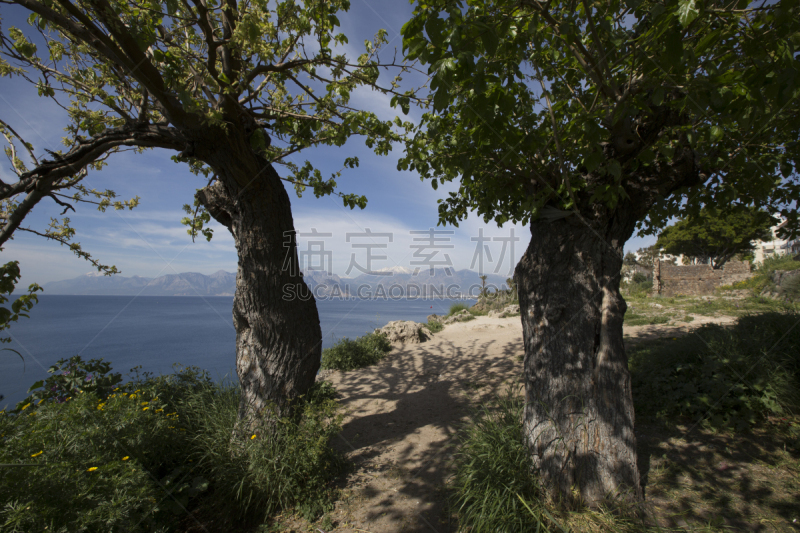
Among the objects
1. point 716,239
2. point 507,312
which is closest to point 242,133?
point 507,312

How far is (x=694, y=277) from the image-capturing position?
16.5 m

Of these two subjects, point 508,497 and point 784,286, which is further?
point 784,286

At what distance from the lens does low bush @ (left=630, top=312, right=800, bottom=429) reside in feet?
11.1

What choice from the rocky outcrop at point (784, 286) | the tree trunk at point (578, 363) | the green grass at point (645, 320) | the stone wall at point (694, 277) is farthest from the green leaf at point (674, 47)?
the stone wall at point (694, 277)

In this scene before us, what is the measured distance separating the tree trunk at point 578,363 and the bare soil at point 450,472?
0.46m

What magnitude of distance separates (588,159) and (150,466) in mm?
4428

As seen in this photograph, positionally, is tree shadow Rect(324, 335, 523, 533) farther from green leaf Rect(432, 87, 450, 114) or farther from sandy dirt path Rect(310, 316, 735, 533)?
green leaf Rect(432, 87, 450, 114)

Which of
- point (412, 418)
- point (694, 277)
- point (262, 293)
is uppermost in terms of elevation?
point (694, 277)

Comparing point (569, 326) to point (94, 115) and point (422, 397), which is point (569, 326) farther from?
point (94, 115)

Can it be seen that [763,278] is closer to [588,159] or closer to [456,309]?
[456,309]

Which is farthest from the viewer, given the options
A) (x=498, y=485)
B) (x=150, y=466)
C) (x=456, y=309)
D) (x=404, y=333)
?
(x=456, y=309)

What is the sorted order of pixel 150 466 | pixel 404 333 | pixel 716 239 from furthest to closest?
pixel 716 239, pixel 404 333, pixel 150 466

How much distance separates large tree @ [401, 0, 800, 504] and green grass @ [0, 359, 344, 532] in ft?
7.02

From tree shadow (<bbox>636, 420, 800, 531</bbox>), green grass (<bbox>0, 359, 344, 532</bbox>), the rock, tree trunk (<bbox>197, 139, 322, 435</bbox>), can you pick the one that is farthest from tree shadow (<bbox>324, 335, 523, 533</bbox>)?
tree shadow (<bbox>636, 420, 800, 531</bbox>)
